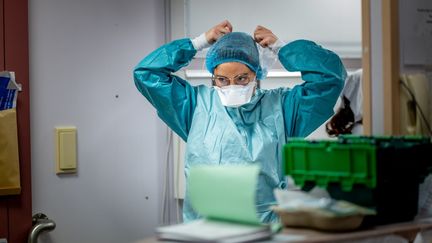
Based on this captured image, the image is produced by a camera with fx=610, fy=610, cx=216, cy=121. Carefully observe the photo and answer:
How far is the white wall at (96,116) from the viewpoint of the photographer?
7.82 feet

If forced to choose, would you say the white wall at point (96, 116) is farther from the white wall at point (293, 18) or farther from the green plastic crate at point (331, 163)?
the green plastic crate at point (331, 163)

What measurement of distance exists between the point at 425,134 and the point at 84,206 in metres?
1.43

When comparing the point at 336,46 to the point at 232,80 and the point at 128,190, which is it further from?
the point at 128,190

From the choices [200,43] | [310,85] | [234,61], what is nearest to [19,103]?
[200,43]

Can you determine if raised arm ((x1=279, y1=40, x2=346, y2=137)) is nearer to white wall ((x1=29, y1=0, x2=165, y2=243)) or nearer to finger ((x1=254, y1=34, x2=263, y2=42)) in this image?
finger ((x1=254, y1=34, x2=263, y2=42))

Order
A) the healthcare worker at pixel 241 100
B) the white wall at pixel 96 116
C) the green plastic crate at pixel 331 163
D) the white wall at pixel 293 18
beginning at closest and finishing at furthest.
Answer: the green plastic crate at pixel 331 163, the healthcare worker at pixel 241 100, the white wall at pixel 96 116, the white wall at pixel 293 18

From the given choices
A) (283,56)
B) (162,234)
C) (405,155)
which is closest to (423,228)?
(405,155)

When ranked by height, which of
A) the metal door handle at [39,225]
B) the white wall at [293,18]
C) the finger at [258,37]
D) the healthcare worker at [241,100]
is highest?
the white wall at [293,18]

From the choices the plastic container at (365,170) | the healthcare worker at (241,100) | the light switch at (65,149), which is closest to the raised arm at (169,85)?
the healthcare worker at (241,100)

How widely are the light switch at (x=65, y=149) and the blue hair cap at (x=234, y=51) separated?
0.63 m

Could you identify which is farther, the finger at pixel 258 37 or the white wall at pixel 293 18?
the white wall at pixel 293 18

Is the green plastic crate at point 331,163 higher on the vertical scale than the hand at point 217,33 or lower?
lower

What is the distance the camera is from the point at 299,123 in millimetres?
2264

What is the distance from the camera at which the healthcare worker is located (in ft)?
7.02
